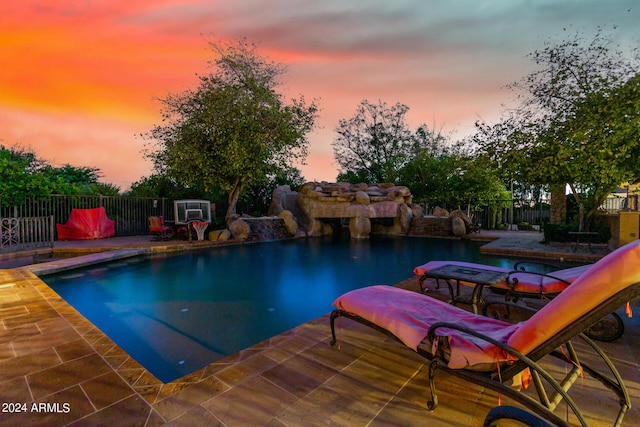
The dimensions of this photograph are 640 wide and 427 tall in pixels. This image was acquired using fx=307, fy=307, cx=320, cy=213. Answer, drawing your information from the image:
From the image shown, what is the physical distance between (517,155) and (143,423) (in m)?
9.72

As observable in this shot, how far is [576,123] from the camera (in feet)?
25.7

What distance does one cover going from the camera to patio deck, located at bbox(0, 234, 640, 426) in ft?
5.56

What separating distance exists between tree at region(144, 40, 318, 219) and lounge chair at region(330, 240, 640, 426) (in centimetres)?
1061

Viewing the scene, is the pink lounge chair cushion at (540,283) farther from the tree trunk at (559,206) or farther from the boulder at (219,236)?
the tree trunk at (559,206)

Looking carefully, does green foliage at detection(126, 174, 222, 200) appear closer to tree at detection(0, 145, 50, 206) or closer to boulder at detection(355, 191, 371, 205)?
tree at detection(0, 145, 50, 206)

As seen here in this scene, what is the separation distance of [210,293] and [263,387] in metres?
3.50

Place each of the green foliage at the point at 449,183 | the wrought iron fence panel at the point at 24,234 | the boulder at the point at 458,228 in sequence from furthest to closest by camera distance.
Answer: the green foliage at the point at 449,183
the boulder at the point at 458,228
the wrought iron fence panel at the point at 24,234

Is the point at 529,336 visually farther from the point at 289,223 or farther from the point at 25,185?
the point at 25,185

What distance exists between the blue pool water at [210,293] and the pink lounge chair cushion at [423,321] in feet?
5.33

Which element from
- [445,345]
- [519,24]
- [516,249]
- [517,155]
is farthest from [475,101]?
[445,345]

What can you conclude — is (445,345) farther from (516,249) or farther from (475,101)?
(475,101)

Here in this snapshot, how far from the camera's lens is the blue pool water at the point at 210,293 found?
3.34 metres

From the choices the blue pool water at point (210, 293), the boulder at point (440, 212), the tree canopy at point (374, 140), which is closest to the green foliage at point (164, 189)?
the blue pool water at point (210, 293)

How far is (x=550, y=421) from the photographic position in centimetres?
138
